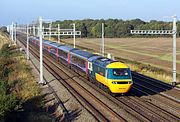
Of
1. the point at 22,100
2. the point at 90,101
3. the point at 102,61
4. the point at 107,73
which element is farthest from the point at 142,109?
the point at 22,100

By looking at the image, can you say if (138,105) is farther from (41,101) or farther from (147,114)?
(41,101)

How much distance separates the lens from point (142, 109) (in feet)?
78.7

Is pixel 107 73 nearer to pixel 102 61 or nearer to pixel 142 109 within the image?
pixel 102 61

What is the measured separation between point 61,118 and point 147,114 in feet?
16.2

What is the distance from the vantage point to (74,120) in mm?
21312

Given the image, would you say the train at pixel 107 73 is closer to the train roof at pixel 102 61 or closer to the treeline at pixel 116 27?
the train roof at pixel 102 61

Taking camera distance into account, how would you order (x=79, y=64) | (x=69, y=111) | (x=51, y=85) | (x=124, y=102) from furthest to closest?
(x=79, y=64) < (x=51, y=85) < (x=124, y=102) < (x=69, y=111)

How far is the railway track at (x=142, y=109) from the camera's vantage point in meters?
21.7

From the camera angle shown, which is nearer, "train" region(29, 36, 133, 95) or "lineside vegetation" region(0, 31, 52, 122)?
"lineside vegetation" region(0, 31, 52, 122)

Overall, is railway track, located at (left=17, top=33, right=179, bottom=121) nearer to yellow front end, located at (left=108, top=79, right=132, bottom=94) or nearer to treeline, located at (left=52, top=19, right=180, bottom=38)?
yellow front end, located at (left=108, top=79, right=132, bottom=94)

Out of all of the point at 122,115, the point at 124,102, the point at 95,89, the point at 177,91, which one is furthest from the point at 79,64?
the point at 122,115

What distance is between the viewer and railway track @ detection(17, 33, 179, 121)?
21.7 meters

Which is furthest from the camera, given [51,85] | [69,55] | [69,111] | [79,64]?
[69,55]

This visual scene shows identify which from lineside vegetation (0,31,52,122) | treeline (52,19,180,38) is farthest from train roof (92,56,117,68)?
treeline (52,19,180,38)
